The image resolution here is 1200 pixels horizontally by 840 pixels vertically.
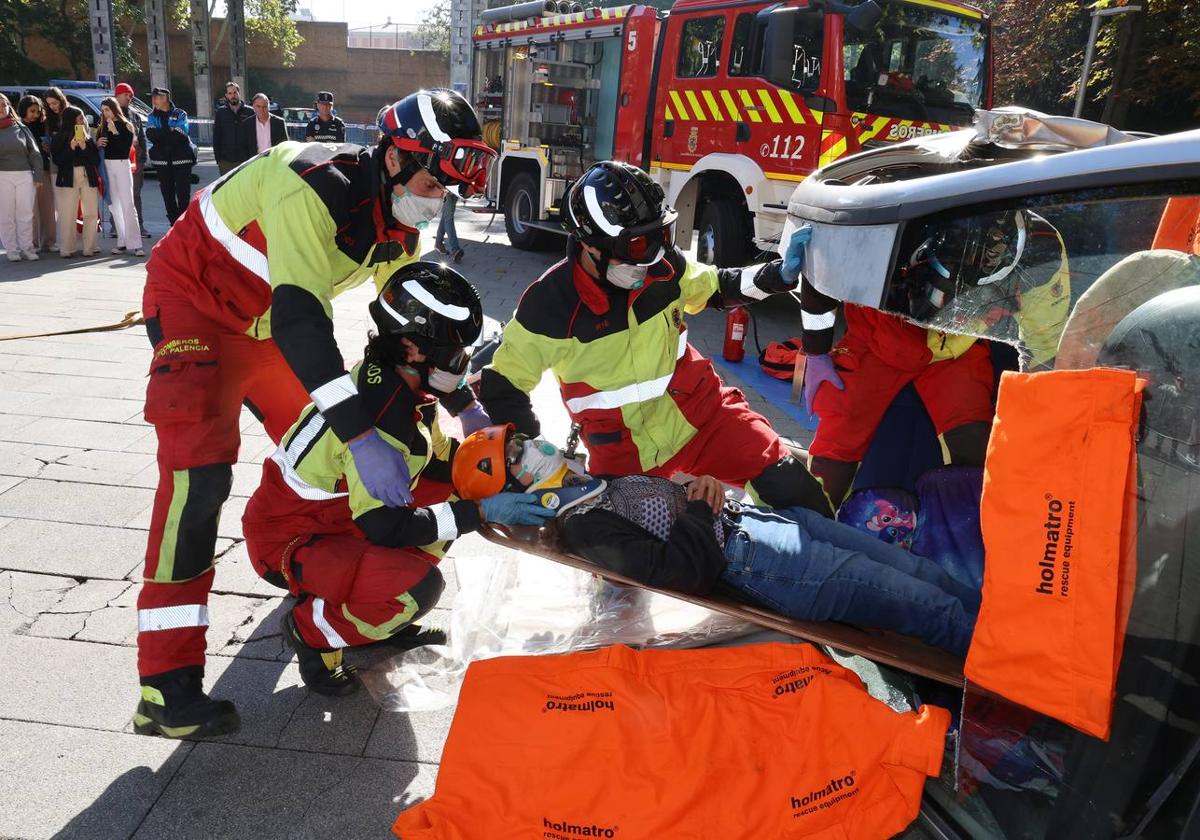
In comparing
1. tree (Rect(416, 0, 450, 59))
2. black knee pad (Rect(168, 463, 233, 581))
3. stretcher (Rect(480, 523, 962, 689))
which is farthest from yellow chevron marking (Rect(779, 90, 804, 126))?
tree (Rect(416, 0, 450, 59))

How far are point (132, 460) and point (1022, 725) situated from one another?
13.0 feet

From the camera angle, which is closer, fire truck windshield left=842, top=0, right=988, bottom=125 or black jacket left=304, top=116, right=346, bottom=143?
fire truck windshield left=842, top=0, right=988, bottom=125

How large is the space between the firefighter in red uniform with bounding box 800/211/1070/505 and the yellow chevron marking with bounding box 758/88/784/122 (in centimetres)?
455

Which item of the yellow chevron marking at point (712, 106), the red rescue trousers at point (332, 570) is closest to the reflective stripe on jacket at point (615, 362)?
the red rescue trousers at point (332, 570)

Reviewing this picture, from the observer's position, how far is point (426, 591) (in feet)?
8.23

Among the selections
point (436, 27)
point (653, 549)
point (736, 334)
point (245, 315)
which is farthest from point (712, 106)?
point (436, 27)

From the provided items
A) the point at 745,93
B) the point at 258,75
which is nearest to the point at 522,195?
the point at 745,93

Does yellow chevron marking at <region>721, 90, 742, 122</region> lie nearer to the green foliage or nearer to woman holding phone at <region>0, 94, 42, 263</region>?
the green foliage

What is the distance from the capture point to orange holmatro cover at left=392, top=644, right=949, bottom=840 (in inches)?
73.2

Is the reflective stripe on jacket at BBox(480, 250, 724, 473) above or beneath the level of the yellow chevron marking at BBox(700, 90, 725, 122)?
beneath

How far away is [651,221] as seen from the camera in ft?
9.70

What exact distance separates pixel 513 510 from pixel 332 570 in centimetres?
52

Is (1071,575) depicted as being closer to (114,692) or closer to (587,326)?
(587,326)

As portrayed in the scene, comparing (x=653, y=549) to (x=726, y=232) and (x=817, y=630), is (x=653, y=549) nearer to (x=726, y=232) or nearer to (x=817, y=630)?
(x=817, y=630)
